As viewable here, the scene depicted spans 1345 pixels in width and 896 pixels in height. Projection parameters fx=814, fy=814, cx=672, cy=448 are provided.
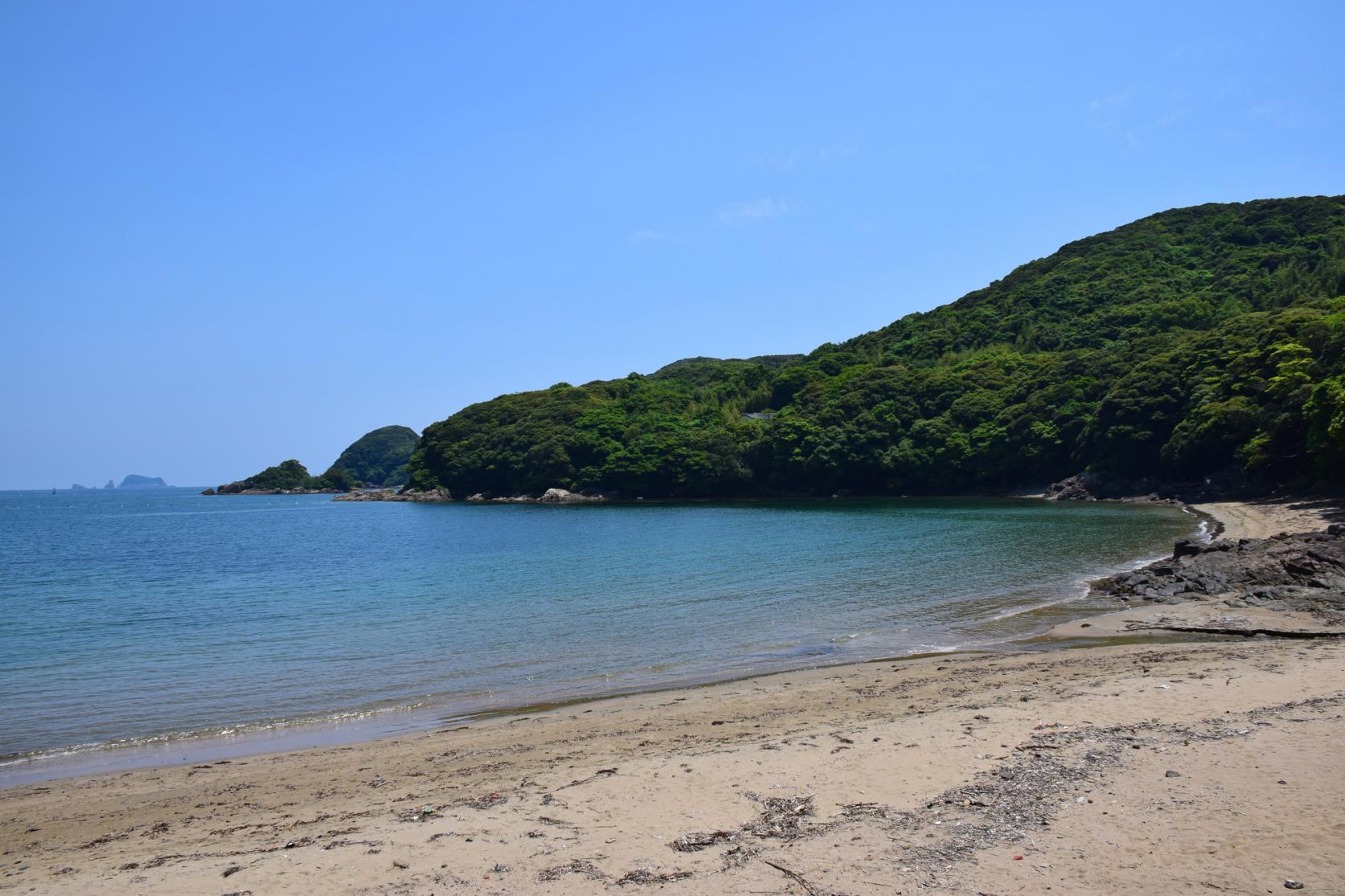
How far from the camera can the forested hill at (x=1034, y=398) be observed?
5797cm

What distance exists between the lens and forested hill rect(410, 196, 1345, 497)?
58.0 metres

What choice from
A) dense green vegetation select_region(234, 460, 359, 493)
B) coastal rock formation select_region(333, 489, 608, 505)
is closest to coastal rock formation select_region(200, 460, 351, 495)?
dense green vegetation select_region(234, 460, 359, 493)

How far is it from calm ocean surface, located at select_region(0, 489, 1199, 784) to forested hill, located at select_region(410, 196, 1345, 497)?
45.2 feet

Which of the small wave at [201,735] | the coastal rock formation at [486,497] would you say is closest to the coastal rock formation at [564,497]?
the coastal rock formation at [486,497]

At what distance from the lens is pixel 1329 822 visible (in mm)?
6602

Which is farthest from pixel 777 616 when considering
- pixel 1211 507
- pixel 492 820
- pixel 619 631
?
pixel 1211 507

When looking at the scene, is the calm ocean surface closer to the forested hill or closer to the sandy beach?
the sandy beach

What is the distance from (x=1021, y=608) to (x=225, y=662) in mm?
19744

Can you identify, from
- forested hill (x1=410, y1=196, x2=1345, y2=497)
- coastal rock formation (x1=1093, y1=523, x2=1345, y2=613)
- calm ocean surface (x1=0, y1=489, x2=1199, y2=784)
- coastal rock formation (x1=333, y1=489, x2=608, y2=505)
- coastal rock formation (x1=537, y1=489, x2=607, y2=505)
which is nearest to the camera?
calm ocean surface (x1=0, y1=489, x2=1199, y2=784)

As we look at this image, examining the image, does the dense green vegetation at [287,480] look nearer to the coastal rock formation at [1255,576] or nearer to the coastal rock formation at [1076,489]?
the coastal rock formation at [1076,489]

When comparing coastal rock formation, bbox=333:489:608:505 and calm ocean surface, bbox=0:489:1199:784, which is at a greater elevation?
coastal rock formation, bbox=333:489:608:505

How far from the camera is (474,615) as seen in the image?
2391 cm

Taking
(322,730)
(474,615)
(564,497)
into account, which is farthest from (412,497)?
(322,730)

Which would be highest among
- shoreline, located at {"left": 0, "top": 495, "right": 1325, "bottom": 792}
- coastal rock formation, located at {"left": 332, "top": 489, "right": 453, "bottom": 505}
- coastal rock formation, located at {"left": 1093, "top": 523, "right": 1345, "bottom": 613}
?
coastal rock formation, located at {"left": 332, "top": 489, "right": 453, "bottom": 505}
